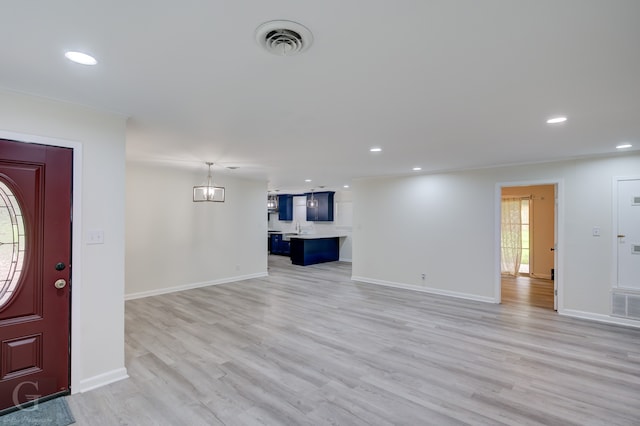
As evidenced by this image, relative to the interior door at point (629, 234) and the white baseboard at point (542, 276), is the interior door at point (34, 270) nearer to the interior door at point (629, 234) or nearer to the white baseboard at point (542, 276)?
the interior door at point (629, 234)

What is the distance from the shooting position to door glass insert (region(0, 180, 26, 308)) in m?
2.32

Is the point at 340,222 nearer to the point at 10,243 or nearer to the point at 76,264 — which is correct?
the point at 76,264

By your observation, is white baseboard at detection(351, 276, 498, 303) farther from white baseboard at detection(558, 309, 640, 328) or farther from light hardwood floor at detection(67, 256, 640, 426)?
white baseboard at detection(558, 309, 640, 328)

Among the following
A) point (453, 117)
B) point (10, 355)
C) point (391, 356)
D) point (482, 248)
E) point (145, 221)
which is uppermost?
point (453, 117)

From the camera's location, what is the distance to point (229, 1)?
1.37 m

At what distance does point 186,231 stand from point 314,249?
175 inches

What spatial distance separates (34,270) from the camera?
244cm

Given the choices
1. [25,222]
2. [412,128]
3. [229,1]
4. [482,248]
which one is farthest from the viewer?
[482,248]

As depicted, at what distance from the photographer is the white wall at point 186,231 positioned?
5.73m

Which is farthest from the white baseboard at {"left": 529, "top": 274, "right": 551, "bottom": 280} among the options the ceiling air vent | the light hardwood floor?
the ceiling air vent

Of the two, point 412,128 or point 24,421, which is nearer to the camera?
point 24,421

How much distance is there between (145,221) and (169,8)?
5.24 m

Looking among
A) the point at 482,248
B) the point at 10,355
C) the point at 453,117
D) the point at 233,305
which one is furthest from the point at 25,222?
the point at 482,248

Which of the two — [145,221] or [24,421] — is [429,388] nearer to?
[24,421]
